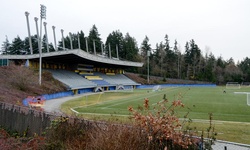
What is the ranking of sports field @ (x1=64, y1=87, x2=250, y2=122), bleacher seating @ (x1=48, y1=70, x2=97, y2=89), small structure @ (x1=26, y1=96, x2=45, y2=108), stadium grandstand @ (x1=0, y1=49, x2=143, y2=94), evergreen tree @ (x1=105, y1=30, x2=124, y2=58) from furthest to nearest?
evergreen tree @ (x1=105, y1=30, x2=124, y2=58)
bleacher seating @ (x1=48, y1=70, x2=97, y2=89)
stadium grandstand @ (x1=0, y1=49, x2=143, y2=94)
small structure @ (x1=26, y1=96, x2=45, y2=108)
sports field @ (x1=64, y1=87, x2=250, y2=122)

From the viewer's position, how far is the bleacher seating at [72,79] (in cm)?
4797

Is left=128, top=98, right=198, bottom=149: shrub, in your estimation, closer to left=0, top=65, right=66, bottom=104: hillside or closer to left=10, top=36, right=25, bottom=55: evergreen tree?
left=0, top=65, right=66, bottom=104: hillside

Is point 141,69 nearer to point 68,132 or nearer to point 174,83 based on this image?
point 174,83

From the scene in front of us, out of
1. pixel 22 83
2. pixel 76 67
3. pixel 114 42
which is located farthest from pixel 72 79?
pixel 114 42

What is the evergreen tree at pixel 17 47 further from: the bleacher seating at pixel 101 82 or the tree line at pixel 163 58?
the bleacher seating at pixel 101 82

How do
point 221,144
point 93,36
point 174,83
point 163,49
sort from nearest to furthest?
point 221,144 < point 174,83 < point 93,36 < point 163,49

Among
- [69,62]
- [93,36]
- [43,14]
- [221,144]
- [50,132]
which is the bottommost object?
[221,144]

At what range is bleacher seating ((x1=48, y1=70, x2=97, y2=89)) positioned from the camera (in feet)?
157

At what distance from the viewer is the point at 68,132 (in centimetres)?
848

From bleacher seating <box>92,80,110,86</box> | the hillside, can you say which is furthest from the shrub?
bleacher seating <box>92,80,110,86</box>

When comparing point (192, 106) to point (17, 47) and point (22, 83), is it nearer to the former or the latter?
point (22, 83)

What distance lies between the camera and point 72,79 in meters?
52.0

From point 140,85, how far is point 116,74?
28.6ft

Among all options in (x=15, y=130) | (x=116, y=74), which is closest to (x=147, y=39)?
(x=116, y=74)
